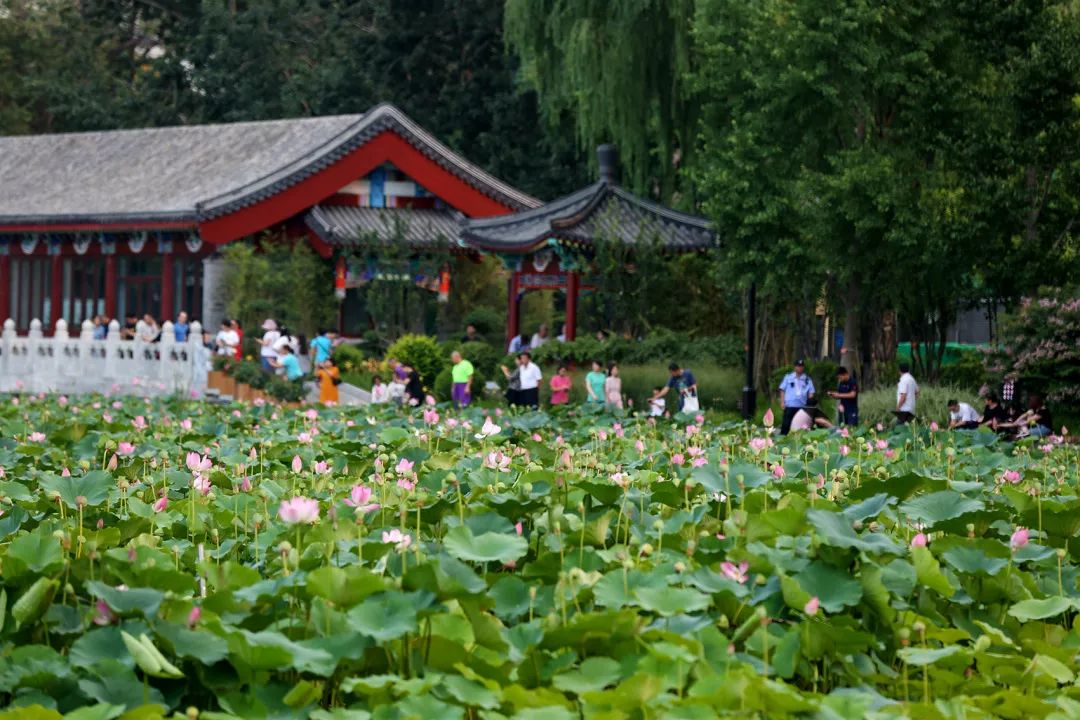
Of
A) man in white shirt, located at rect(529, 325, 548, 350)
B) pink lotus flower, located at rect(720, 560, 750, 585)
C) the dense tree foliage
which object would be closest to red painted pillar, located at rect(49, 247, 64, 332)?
man in white shirt, located at rect(529, 325, 548, 350)

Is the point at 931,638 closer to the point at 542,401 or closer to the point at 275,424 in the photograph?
the point at 275,424

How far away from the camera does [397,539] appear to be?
5.42 m

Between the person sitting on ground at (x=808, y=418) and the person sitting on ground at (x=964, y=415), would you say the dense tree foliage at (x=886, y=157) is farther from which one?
the person sitting on ground at (x=808, y=418)

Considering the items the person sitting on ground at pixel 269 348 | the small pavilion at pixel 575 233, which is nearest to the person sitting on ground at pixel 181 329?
the person sitting on ground at pixel 269 348

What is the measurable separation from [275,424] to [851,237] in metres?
9.83

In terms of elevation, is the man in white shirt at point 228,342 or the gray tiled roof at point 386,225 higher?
the gray tiled roof at point 386,225

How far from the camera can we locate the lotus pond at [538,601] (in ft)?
14.4

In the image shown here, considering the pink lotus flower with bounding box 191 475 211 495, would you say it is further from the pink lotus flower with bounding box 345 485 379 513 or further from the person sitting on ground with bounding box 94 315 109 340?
the person sitting on ground with bounding box 94 315 109 340

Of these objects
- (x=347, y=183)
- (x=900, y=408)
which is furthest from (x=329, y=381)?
(x=347, y=183)

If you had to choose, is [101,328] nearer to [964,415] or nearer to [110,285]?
[110,285]

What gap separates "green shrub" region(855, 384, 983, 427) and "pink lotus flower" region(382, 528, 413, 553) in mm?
13829

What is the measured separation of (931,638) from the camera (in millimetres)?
5297

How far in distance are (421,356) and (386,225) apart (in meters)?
6.27

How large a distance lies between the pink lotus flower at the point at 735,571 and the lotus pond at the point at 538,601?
0.6 inches
